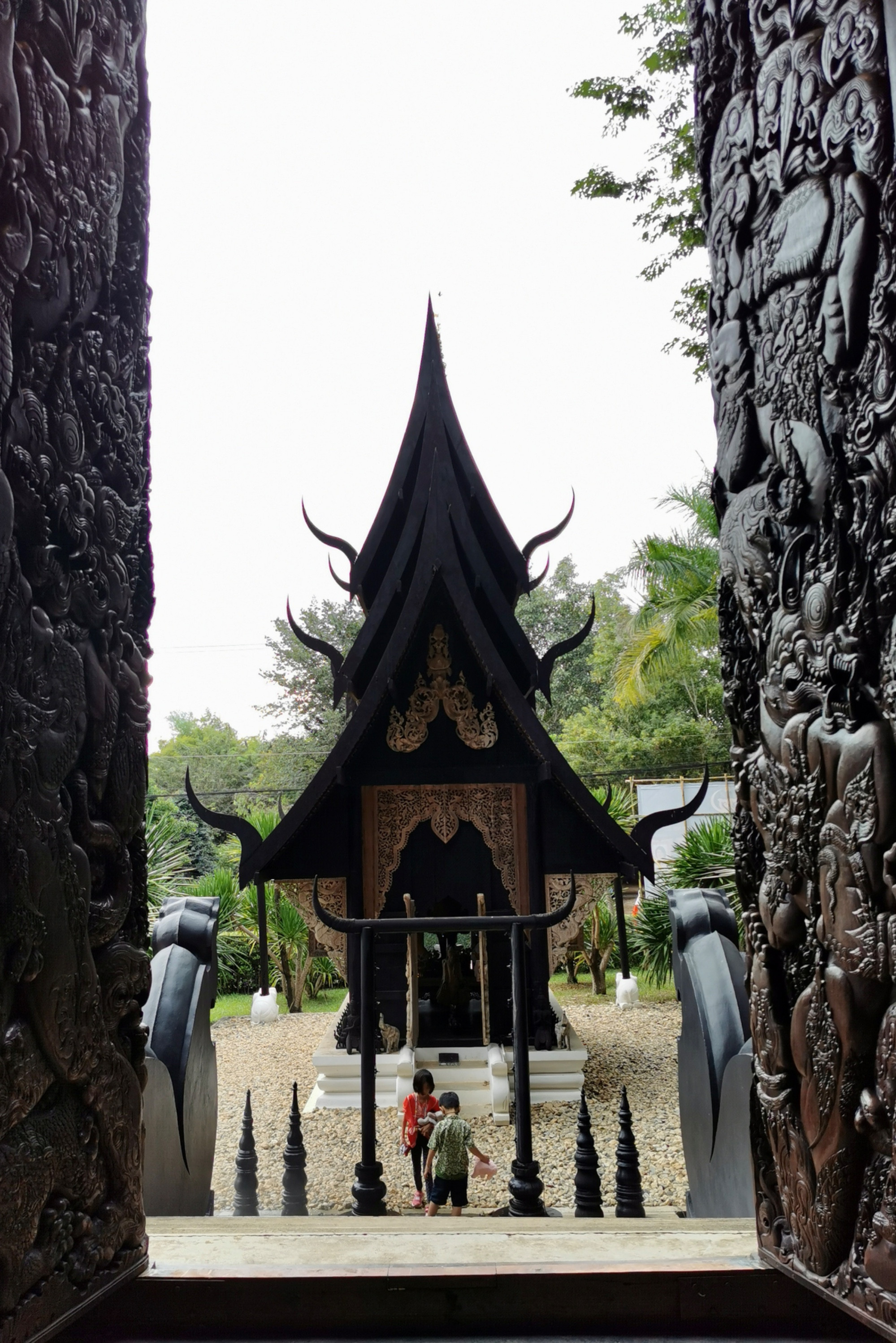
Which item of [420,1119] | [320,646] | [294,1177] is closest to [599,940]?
[320,646]

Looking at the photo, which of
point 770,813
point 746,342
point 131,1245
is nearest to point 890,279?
point 746,342

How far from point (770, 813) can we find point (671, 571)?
12594 mm

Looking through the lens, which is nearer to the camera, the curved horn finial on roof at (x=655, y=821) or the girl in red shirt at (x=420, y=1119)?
the girl in red shirt at (x=420, y=1119)

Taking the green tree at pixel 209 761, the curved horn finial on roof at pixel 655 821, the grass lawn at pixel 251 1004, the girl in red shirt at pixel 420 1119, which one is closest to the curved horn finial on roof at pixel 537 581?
the curved horn finial on roof at pixel 655 821

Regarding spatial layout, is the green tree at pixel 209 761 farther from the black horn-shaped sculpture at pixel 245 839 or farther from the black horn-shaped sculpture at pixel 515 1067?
the black horn-shaped sculpture at pixel 515 1067

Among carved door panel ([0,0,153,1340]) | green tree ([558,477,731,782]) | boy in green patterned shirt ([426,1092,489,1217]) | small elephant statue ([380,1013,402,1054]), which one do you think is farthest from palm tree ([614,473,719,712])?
carved door panel ([0,0,153,1340])

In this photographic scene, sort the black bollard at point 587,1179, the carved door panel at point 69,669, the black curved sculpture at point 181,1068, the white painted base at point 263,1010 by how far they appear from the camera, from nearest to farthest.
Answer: the carved door panel at point 69,669 → the black curved sculpture at point 181,1068 → the black bollard at point 587,1179 → the white painted base at point 263,1010

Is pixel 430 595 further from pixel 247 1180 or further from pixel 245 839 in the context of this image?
pixel 247 1180

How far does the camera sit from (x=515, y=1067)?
2768mm

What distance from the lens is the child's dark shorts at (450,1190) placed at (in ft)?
15.5

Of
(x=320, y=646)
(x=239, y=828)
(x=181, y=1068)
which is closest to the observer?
(x=181, y=1068)

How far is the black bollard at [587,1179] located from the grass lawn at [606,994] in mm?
9441

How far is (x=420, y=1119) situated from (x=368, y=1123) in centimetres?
273

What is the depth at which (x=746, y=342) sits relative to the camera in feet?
6.63
